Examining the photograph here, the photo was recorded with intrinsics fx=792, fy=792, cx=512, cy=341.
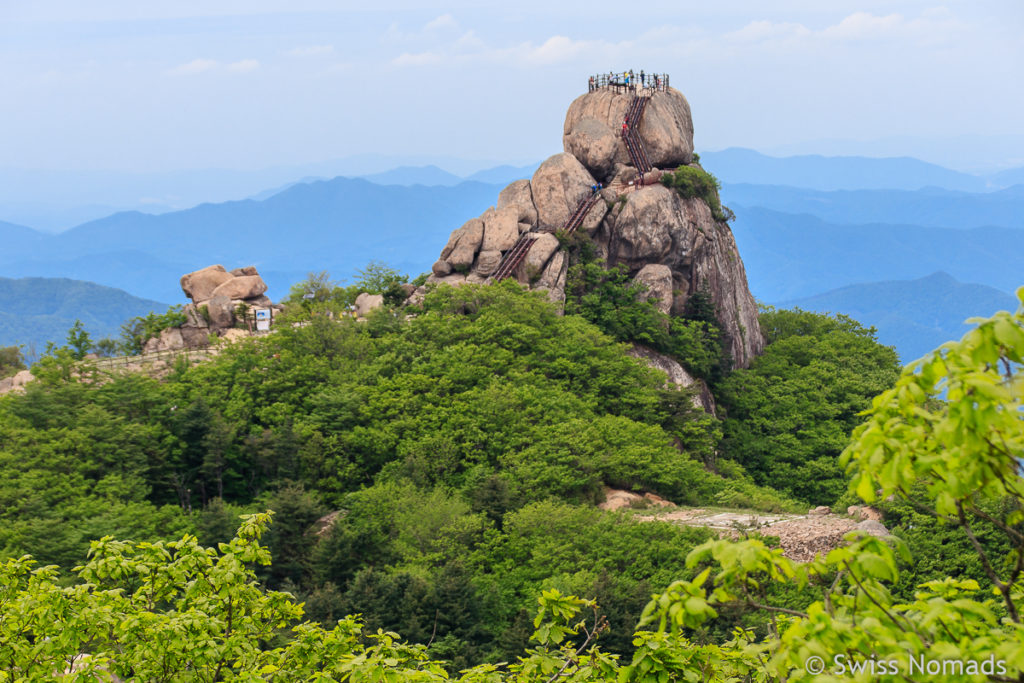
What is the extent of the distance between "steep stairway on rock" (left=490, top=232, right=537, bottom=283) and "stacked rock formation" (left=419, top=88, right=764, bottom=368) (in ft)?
0.76

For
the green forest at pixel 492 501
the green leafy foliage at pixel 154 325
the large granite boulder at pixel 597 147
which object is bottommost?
the green forest at pixel 492 501

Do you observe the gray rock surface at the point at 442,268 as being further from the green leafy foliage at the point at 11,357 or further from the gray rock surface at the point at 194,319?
the green leafy foliage at the point at 11,357

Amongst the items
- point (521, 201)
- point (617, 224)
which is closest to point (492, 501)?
point (617, 224)

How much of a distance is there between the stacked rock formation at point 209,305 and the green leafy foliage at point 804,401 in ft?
80.6

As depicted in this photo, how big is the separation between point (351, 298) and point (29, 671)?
3249 cm

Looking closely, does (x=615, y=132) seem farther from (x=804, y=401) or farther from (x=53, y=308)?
(x=53, y=308)

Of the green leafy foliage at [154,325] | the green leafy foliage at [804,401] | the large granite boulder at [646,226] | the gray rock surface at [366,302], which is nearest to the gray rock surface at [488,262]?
the gray rock surface at [366,302]

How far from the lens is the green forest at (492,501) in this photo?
→ 4.55 metres

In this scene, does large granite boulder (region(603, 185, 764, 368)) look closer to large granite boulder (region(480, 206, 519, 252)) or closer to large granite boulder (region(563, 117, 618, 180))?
large granite boulder (region(563, 117, 618, 180))

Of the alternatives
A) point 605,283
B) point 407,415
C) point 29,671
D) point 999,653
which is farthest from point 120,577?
point 605,283

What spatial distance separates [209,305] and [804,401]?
29217 millimetres

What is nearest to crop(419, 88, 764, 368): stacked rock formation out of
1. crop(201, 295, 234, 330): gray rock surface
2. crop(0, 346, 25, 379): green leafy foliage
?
crop(201, 295, 234, 330): gray rock surface

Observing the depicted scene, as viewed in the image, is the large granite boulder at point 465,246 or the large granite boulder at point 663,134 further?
the large granite boulder at point 663,134

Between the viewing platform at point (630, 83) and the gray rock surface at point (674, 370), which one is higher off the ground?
the viewing platform at point (630, 83)
